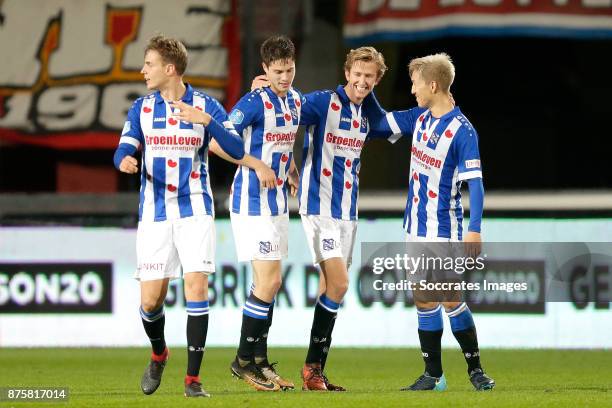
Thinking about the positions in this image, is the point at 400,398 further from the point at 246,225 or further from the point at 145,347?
the point at 145,347

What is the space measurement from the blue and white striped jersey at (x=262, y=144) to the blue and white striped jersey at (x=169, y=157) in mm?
396

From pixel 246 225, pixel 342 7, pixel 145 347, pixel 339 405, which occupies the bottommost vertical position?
pixel 145 347

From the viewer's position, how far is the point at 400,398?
310 inches

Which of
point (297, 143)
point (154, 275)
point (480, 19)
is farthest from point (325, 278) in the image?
point (480, 19)

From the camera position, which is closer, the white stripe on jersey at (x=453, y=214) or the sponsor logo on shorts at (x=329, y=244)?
the white stripe on jersey at (x=453, y=214)

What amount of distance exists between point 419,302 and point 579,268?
166 inches

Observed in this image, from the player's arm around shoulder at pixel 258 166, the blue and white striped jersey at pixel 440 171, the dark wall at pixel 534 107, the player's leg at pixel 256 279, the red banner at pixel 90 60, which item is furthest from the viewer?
the dark wall at pixel 534 107

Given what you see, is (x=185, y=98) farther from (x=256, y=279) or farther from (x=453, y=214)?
(x=453, y=214)

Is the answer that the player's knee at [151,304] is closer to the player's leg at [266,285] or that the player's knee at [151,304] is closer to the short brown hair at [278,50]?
the player's leg at [266,285]

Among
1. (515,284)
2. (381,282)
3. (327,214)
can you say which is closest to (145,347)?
(381,282)

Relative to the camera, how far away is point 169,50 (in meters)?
8.12

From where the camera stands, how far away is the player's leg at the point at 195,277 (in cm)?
801

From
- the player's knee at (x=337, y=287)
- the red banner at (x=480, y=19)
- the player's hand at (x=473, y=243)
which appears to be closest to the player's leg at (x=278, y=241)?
the player's knee at (x=337, y=287)

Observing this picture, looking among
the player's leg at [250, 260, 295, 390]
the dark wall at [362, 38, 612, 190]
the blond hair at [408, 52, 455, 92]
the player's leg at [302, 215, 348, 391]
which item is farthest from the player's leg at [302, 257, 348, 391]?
the dark wall at [362, 38, 612, 190]
